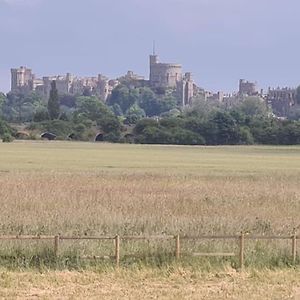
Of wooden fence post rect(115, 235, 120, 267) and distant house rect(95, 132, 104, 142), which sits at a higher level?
wooden fence post rect(115, 235, 120, 267)

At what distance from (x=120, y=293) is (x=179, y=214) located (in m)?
16.0

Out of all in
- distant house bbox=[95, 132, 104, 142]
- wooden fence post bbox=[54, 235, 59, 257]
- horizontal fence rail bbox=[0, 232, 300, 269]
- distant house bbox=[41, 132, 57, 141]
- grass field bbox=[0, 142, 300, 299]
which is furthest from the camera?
distant house bbox=[95, 132, 104, 142]

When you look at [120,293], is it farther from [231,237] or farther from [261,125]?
[261,125]

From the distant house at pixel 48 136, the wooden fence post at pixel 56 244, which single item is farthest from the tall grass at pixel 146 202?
the distant house at pixel 48 136

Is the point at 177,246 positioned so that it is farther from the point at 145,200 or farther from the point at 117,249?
the point at 145,200

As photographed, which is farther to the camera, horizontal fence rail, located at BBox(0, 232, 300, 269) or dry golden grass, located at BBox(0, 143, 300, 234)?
dry golden grass, located at BBox(0, 143, 300, 234)

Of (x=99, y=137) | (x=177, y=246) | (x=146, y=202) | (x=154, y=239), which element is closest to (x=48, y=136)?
(x=99, y=137)

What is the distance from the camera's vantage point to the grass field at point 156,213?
22.0 meters

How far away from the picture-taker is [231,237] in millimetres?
24406

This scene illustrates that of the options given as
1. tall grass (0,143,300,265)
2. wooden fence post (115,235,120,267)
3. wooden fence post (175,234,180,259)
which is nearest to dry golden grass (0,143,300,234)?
tall grass (0,143,300,265)

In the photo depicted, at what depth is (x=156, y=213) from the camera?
36844 millimetres

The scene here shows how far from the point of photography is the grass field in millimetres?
22047

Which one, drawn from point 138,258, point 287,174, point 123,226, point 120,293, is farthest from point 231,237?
point 287,174

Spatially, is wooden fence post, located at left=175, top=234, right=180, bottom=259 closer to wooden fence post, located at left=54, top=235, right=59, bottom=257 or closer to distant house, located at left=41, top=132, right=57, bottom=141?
wooden fence post, located at left=54, top=235, right=59, bottom=257
